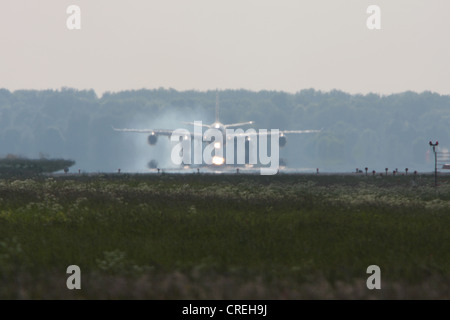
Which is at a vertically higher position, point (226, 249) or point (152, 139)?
point (152, 139)

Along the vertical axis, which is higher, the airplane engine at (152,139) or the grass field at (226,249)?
the airplane engine at (152,139)

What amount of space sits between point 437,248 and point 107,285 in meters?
10.5

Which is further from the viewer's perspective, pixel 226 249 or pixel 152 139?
pixel 152 139

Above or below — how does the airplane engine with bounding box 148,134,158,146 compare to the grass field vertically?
above

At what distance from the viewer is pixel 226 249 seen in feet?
68.3

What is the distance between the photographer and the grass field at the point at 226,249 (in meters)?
15.8

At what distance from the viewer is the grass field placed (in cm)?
1579

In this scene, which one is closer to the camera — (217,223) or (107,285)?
(107,285)

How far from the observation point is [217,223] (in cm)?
2666

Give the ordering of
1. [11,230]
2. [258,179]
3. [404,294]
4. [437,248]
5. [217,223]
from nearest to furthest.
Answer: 1. [404,294]
2. [437,248]
3. [11,230]
4. [217,223]
5. [258,179]

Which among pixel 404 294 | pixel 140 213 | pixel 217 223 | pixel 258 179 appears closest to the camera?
pixel 404 294

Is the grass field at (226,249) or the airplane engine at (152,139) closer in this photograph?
the grass field at (226,249)
